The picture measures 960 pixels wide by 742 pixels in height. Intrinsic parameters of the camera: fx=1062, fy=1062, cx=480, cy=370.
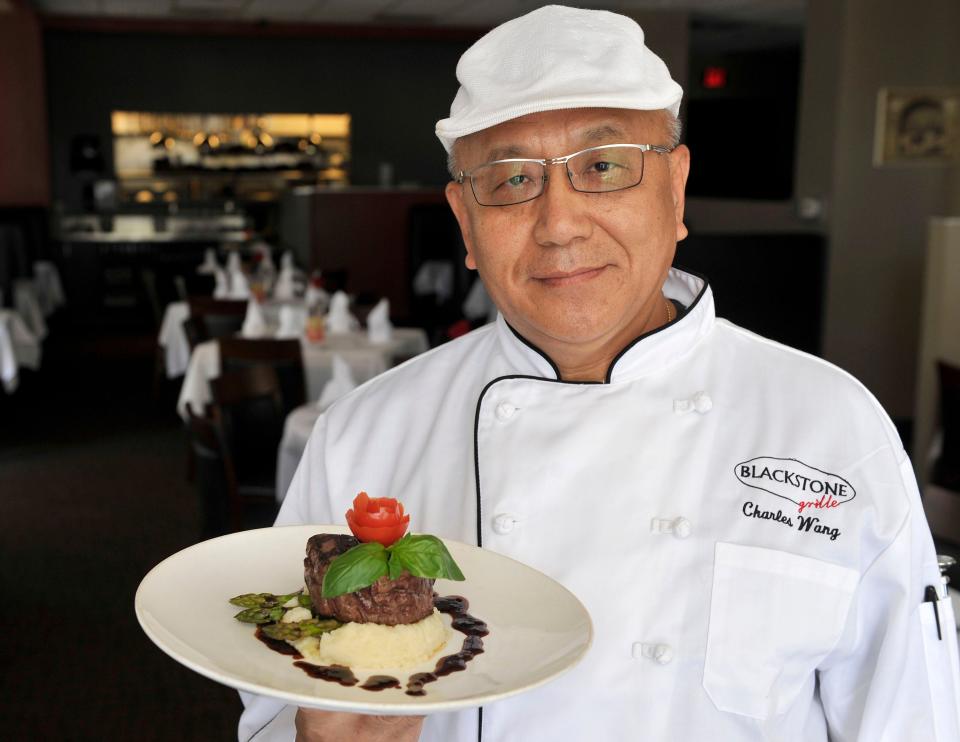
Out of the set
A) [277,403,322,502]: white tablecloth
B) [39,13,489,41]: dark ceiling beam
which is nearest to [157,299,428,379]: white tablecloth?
[277,403,322,502]: white tablecloth

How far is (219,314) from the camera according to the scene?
22.2 ft

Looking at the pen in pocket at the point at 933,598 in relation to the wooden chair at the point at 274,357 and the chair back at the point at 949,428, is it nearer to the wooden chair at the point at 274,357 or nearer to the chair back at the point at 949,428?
the chair back at the point at 949,428

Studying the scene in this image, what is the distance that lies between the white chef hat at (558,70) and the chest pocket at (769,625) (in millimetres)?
532

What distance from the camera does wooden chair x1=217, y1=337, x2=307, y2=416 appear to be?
5.16 meters

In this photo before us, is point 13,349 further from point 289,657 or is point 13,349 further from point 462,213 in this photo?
point 289,657

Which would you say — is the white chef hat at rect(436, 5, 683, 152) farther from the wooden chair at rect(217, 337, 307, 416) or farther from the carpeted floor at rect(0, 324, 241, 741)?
the wooden chair at rect(217, 337, 307, 416)

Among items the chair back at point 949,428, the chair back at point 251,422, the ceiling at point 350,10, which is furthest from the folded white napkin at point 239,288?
the chair back at point 949,428

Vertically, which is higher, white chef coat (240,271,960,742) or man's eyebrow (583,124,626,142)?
man's eyebrow (583,124,626,142)

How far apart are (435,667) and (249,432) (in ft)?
13.1

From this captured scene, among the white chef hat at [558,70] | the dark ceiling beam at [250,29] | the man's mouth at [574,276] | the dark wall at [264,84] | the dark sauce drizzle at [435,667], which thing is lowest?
the dark sauce drizzle at [435,667]

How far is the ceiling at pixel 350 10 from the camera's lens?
1049 cm

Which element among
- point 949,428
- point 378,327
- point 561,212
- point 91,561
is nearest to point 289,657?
point 561,212

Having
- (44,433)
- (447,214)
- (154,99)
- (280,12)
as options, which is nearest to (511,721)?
(44,433)

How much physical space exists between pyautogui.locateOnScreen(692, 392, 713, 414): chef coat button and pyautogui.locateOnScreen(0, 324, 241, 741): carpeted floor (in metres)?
2.54
